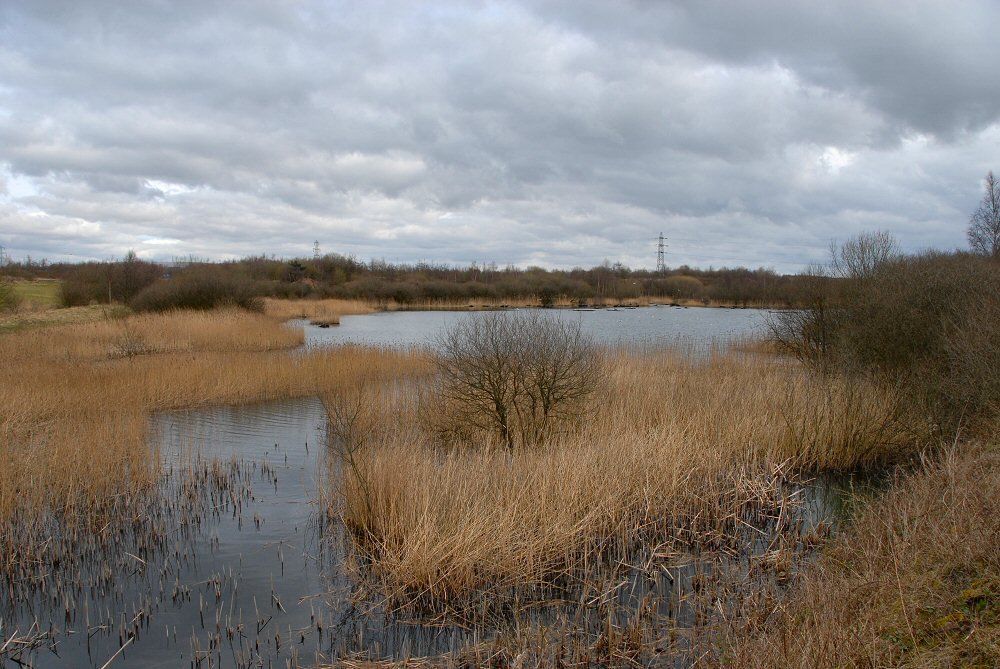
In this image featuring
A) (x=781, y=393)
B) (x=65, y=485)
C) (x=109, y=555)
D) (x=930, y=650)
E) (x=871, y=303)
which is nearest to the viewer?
(x=930, y=650)

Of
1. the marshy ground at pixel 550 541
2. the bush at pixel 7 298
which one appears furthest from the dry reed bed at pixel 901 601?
the bush at pixel 7 298

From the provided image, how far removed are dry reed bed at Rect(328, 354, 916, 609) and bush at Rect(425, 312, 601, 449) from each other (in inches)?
17.0

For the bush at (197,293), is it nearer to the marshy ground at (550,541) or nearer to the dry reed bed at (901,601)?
the marshy ground at (550,541)

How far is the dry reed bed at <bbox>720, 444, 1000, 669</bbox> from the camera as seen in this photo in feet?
11.2

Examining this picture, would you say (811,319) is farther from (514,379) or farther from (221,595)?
(221,595)

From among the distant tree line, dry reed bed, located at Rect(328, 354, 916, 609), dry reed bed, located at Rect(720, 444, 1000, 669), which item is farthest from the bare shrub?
the distant tree line

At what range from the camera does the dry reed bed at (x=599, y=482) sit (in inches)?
213

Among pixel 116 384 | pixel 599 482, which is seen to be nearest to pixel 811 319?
pixel 599 482

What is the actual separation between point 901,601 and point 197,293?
31.1 meters

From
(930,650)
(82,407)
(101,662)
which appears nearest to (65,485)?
(101,662)

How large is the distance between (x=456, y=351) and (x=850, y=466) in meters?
5.46

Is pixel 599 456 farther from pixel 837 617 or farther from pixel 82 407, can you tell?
pixel 82 407

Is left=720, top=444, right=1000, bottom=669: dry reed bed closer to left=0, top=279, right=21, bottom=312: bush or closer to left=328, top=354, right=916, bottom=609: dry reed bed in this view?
left=328, top=354, right=916, bottom=609: dry reed bed

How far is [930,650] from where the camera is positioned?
3.47 meters
